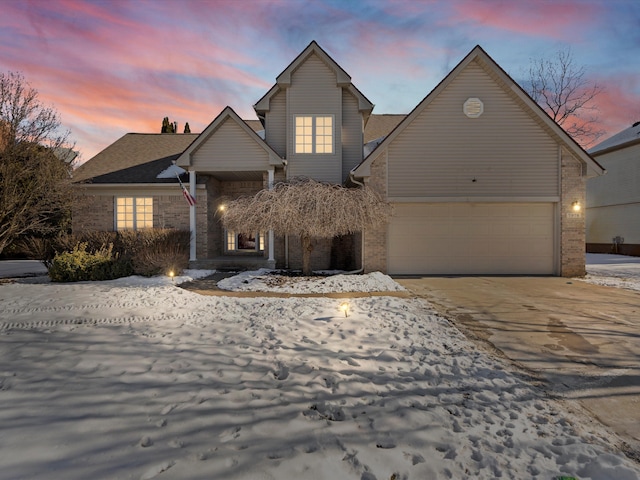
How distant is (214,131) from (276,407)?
41.7 ft

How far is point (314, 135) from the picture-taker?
14.4 m

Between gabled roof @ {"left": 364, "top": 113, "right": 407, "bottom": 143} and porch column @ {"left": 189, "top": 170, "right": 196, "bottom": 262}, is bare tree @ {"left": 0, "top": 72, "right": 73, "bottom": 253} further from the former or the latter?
gabled roof @ {"left": 364, "top": 113, "right": 407, "bottom": 143}

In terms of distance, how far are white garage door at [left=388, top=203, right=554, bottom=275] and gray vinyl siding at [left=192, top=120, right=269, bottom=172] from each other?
19.8 feet

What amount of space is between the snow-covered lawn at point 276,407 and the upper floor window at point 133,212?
9701 millimetres

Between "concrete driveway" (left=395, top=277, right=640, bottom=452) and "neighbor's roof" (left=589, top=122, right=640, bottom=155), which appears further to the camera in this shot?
"neighbor's roof" (left=589, top=122, right=640, bottom=155)

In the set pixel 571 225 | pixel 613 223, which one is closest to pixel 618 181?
pixel 613 223

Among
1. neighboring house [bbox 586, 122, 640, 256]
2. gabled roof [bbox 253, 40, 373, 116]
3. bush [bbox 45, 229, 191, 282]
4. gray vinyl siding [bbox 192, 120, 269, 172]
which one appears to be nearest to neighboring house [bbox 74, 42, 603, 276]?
bush [bbox 45, 229, 191, 282]

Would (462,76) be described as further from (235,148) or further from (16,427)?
(16,427)

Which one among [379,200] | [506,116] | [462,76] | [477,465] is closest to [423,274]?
[379,200]

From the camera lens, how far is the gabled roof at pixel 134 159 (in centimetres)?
1494

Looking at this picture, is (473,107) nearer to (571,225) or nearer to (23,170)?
(571,225)

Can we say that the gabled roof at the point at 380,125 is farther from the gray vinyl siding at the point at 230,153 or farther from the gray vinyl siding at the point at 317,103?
the gray vinyl siding at the point at 230,153

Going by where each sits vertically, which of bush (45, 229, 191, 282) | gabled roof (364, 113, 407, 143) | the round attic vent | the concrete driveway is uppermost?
gabled roof (364, 113, 407, 143)

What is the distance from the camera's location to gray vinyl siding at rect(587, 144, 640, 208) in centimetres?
2092
